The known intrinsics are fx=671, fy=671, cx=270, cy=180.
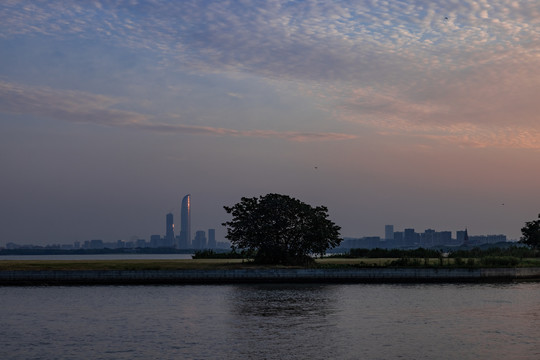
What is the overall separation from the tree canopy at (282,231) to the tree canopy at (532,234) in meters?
52.1

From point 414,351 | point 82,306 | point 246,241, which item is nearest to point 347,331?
point 414,351

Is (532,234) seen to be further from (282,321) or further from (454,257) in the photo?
(282,321)

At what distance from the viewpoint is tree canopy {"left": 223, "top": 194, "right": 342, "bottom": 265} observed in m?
84.0

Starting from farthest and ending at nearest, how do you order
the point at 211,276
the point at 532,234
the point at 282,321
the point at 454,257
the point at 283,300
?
1. the point at 532,234
2. the point at 454,257
3. the point at 211,276
4. the point at 283,300
5. the point at 282,321

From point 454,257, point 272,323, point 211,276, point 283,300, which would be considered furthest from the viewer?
point 454,257

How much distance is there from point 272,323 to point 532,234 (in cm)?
9233

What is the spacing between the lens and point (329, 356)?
32219 mm

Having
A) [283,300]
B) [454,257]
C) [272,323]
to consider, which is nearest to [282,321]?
[272,323]

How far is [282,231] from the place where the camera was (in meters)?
84.4

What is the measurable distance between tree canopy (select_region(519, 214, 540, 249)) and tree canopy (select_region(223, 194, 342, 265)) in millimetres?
52132

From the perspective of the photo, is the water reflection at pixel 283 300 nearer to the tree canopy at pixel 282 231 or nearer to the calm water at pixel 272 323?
the calm water at pixel 272 323

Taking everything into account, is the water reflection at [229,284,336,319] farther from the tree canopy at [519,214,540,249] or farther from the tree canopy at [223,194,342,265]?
the tree canopy at [519,214,540,249]

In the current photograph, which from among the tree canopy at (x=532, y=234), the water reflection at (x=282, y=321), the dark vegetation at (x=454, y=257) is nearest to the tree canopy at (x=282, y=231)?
the dark vegetation at (x=454, y=257)

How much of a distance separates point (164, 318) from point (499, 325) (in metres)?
22.3
